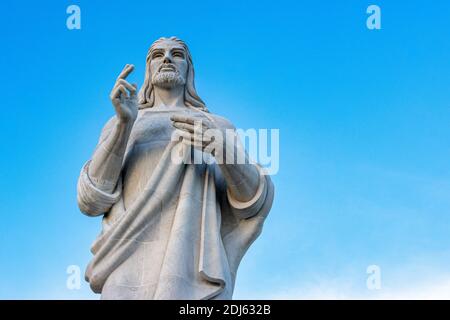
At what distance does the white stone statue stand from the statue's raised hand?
1 cm

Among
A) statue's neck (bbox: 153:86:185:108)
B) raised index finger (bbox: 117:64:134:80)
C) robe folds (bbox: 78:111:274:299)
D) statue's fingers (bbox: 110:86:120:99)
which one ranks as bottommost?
robe folds (bbox: 78:111:274:299)

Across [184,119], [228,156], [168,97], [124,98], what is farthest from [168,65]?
[228,156]

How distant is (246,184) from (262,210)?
481 millimetres

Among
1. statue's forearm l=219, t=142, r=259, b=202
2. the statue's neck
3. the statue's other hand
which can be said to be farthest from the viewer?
the statue's neck

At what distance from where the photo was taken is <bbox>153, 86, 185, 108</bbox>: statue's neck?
503 inches

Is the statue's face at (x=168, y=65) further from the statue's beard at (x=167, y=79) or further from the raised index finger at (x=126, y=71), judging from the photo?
the raised index finger at (x=126, y=71)

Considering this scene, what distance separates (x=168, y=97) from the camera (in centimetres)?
1280

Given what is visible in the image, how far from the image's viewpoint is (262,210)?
11516mm

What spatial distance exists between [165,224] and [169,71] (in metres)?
2.57

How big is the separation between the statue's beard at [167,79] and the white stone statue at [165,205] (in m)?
0.50

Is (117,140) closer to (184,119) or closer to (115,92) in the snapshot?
(115,92)

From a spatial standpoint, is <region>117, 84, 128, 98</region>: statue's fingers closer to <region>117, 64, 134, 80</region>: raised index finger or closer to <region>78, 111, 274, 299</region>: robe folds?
<region>117, 64, 134, 80</region>: raised index finger

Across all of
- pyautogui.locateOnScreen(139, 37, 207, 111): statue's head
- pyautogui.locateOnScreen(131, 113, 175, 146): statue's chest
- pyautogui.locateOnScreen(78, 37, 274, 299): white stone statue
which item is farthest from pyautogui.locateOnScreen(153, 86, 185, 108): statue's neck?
pyautogui.locateOnScreen(131, 113, 175, 146): statue's chest
